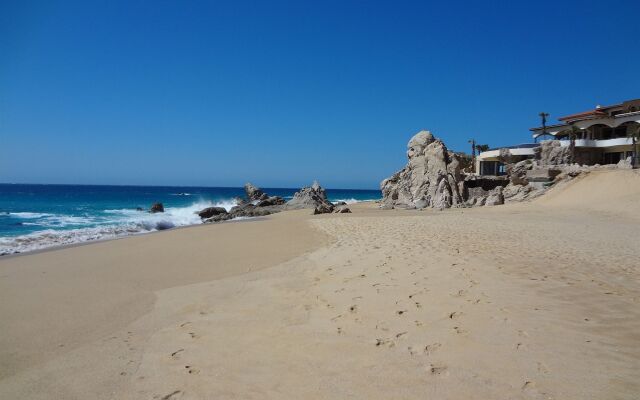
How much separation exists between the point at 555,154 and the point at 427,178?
35.2ft

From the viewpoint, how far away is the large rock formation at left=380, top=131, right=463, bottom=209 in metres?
27.8

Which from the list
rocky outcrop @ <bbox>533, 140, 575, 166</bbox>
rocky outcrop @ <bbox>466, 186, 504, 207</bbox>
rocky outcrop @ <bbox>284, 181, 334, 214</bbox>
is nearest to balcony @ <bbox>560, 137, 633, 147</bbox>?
rocky outcrop @ <bbox>533, 140, 575, 166</bbox>

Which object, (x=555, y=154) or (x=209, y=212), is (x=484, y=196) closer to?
(x=555, y=154)

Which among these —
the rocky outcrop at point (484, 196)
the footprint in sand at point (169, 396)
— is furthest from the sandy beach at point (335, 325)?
the rocky outcrop at point (484, 196)

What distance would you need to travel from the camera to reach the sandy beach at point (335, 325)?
11.0 ft

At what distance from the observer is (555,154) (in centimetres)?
3069

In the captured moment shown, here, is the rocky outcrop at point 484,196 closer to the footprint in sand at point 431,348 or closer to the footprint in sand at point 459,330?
the footprint in sand at point 459,330

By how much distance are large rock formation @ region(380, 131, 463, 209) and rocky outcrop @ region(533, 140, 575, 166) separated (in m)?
7.40

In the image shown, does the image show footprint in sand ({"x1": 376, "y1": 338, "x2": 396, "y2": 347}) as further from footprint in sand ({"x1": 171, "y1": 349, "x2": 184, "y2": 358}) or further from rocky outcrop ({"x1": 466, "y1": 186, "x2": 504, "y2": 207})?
rocky outcrop ({"x1": 466, "y1": 186, "x2": 504, "y2": 207})

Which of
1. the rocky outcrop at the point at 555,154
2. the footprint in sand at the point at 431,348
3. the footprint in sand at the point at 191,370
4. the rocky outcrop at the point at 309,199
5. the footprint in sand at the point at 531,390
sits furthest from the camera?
the rocky outcrop at the point at 309,199

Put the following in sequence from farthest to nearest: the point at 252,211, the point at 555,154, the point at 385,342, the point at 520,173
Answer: the point at 555,154
the point at 252,211
the point at 520,173
the point at 385,342

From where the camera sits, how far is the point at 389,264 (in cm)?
746

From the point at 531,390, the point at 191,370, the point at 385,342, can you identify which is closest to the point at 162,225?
the point at 191,370

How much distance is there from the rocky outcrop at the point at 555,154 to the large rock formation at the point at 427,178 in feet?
24.3
